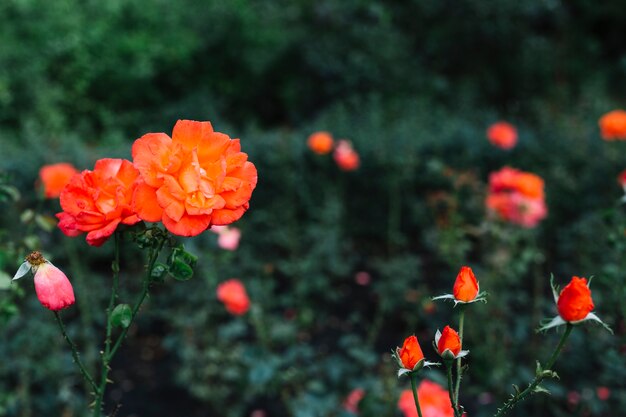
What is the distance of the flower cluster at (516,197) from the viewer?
265 cm

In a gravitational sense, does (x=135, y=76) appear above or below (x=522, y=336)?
below

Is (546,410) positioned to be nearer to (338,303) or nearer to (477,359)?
(477,359)

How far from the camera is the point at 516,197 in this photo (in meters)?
2.81

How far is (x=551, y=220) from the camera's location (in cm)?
415

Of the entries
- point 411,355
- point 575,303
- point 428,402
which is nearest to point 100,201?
point 411,355

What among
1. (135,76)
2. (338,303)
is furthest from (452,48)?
(338,303)

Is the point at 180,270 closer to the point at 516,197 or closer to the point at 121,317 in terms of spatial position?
the point at 121,317

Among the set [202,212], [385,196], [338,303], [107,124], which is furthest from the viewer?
[107,124]

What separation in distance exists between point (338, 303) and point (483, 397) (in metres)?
1.16

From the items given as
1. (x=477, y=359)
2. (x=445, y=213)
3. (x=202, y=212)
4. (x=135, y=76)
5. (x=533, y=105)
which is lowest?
(x=533, y=105)

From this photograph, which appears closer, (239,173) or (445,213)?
(239,173)

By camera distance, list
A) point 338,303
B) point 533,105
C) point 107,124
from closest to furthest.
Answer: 1. point 338,303
2. point 107,124
3. point 533,105

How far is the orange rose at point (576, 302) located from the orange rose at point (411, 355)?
0.19 metres

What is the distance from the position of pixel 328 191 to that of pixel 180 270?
3328 millimetres
